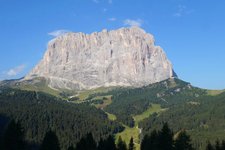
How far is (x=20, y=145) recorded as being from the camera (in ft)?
206

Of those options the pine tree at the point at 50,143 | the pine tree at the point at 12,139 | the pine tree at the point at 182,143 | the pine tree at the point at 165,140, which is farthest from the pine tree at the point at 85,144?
the pine tree at the point at 182,143

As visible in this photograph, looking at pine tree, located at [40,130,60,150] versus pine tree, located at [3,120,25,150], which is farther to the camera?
pine tree, located at [40,130,60,150]

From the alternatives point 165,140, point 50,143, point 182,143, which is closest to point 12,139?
point 50,143

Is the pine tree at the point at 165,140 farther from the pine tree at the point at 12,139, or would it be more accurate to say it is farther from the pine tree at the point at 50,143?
the pine tree at the point at 12,139

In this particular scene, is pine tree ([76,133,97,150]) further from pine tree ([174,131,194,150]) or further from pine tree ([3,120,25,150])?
pine tree ([174,131,194,150])

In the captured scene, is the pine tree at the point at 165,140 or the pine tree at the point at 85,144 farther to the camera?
the pine tree at the point at 85,144

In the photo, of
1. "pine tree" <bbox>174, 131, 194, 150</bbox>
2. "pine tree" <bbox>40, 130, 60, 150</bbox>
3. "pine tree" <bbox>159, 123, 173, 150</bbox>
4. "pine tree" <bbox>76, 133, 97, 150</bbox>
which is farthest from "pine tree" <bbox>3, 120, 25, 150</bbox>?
"pine tree" <bbox>174, 131, 194, 150</bbox>

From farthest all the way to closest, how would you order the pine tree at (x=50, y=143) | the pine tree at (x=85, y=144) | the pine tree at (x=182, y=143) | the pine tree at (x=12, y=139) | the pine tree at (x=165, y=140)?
the pine tree at (x=85, y=144) < the pine tree at (x=50, y=143) < the pine tree at (x=182, y=143) < the pine tree at (x=165, y=140) < the pine tree at (x=12, y=139)

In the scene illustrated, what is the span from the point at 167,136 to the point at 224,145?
24.5 metres

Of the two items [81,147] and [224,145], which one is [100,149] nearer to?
[81,147]

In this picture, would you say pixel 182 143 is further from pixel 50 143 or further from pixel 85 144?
pixel 50 143

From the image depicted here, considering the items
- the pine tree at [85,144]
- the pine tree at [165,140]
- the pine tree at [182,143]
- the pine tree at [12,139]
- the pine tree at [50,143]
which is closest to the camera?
the pine tree at [12,139]

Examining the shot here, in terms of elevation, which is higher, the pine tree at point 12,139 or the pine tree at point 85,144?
the pine tree at point 12,139

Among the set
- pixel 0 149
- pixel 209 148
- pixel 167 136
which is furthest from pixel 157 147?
pixel 0 149
